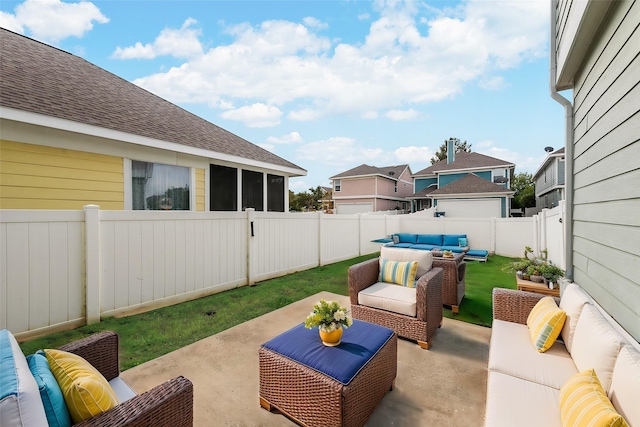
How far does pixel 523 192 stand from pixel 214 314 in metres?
34.9

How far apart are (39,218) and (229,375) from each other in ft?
10.8

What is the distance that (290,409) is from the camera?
2.16 meters

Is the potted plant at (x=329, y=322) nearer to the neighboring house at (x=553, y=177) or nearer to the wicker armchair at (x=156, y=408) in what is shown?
the wicker armchair at (x=156, y=408)

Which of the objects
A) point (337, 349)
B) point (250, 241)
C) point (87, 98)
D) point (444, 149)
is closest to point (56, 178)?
point (87, 98)

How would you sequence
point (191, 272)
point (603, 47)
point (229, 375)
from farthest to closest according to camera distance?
point (191, 272), point (229, 375), point (603, 47)

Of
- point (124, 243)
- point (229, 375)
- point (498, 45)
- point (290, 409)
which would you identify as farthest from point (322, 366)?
point (498, 45)

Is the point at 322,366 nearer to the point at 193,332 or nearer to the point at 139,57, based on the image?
the point at 193,332

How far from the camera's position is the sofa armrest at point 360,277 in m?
3.96

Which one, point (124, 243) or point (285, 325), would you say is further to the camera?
point (124, 243)

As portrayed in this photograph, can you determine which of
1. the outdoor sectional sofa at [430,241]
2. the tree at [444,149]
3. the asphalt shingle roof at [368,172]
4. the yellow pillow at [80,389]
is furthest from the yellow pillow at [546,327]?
the tree at [444,149]

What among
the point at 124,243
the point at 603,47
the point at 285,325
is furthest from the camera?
the point at 124,243

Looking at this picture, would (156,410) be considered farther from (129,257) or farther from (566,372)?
(129,257)

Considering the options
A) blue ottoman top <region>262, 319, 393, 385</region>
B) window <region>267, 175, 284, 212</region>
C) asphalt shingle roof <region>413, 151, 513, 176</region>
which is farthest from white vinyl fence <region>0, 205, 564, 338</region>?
asphalt shingle roof <region>413, 151, 513, 176</region>

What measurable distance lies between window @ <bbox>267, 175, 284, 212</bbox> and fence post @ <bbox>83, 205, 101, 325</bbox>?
15.4 ft
